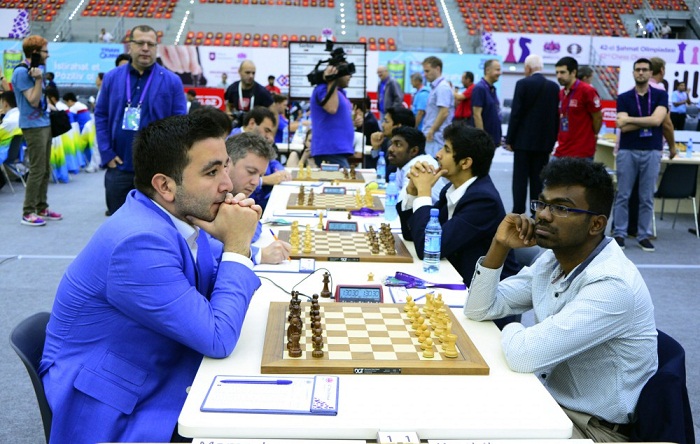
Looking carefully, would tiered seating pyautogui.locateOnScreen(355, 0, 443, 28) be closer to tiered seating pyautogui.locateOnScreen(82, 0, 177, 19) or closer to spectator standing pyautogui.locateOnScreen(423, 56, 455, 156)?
tiered seating pyautogui.locateOnScreen(82, 0, 177, 19)

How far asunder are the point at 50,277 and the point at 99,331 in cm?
339

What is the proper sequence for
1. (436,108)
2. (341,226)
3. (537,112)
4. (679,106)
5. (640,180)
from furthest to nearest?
(679,106) < (436,108) < (537,112) < (640,180) < (341,226)

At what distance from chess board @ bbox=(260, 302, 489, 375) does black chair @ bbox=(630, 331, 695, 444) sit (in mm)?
415

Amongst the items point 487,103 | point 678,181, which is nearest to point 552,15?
point 487,103

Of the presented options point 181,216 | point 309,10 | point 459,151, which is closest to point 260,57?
point 309,10

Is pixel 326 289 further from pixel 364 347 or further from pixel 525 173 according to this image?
pixel 525 173

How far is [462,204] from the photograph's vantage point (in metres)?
2.99

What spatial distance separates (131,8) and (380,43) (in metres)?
7.22

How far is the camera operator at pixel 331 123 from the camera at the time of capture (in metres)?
5.73

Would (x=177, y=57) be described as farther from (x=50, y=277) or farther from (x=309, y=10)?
(x=50, y=277)

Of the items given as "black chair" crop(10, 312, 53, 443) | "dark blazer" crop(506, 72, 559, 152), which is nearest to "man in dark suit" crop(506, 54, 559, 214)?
"dark blazer" crop(506, 72, 559, 152)

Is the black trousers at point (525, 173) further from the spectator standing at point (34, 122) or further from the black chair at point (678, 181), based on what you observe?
the spectator standing at point (34, 122)

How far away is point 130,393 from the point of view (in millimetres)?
1653

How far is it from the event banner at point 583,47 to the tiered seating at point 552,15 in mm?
1926
